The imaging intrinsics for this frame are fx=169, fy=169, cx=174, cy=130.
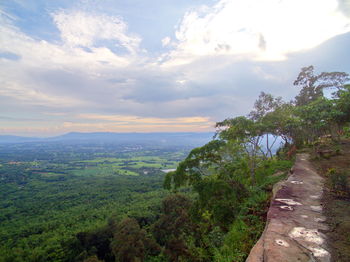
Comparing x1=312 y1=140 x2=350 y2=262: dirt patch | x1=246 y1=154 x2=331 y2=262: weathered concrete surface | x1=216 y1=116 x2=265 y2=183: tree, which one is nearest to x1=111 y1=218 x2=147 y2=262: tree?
x1=216 y1=116 x2=265 y2=183: tree

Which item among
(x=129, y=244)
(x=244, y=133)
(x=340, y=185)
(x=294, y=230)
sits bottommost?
(x=129, y=244)

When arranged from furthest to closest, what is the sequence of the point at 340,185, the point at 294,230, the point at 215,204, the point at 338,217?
the point at 215,204
the point at 340,185
the point at 338,217
the point at 294,230

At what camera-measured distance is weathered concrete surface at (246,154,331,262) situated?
268 centimetres

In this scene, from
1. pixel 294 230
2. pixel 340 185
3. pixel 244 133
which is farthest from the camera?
pixel 244 133

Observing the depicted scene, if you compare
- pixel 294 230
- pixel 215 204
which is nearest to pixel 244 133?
pixel 215 204

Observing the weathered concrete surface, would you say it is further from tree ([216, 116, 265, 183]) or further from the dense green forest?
tree ([216, 116, 265, 183])

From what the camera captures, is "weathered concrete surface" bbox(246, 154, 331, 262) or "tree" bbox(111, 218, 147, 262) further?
"tree" bbox(111, 218, 147, 262)

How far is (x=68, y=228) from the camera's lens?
3058cm

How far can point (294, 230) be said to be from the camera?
11.2 feet

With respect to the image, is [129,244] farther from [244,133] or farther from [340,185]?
[340,185]

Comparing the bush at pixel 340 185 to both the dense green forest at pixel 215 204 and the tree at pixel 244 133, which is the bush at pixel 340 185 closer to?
the dense green forest at pixel 215 204

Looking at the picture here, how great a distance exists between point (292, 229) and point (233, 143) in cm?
563

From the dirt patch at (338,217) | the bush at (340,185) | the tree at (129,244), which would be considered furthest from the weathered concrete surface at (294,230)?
the tree at (129,244)

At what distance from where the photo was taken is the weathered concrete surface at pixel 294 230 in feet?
8.79
